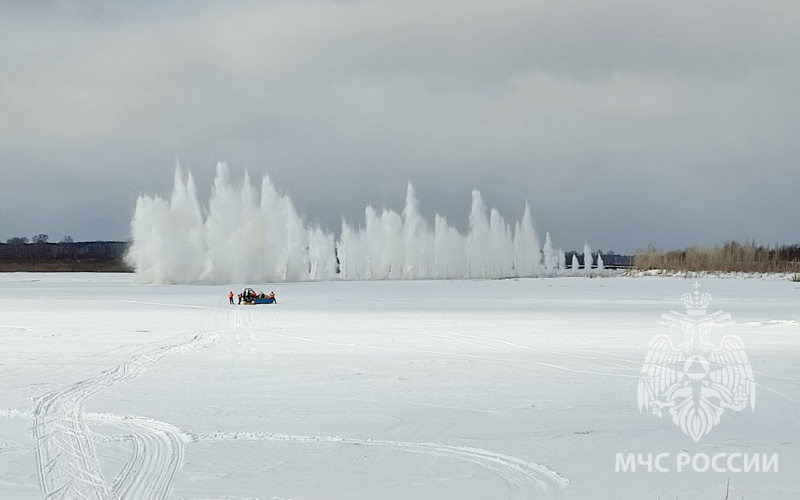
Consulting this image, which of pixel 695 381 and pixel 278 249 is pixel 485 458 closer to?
pixel 695 381

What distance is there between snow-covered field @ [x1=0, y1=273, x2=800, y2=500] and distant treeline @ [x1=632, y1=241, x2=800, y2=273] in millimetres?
46918

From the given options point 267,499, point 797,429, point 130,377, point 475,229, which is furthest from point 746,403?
point 475,229

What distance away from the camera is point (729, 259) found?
218 feet

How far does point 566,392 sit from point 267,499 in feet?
18.1

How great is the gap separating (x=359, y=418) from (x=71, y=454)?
9.89 ft

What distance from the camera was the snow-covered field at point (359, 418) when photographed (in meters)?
6.44

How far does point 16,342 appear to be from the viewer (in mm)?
17031

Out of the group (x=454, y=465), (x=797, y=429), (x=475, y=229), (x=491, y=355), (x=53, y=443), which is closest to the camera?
(x=454, y=465)

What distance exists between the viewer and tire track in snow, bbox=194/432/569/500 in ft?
20.8

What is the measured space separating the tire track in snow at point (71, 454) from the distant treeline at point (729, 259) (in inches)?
2318

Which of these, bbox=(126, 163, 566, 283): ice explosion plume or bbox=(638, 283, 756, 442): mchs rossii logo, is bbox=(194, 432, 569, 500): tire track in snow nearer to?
bbox=(638, 283, 756, 442): mchs rossii logo

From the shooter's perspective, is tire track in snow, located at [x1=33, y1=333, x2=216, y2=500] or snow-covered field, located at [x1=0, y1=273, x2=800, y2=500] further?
snow-covered field, located at [x1=0, y1=273, x2=800, y2=500]

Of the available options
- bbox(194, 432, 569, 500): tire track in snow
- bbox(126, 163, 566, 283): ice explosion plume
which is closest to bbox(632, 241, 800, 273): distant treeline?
bbox(126, 163, 566, 283): ice explosion plume

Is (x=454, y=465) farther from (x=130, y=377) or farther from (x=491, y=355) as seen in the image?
(x=491, y=355)
